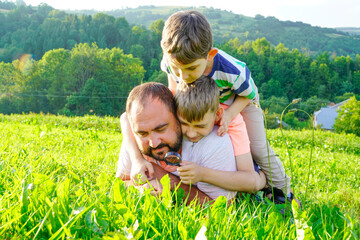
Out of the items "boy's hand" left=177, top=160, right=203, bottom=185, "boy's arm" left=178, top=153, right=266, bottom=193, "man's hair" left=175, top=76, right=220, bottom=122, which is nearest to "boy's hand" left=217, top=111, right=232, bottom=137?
"man's hair" left=175, top=76, right=220, bottom=122

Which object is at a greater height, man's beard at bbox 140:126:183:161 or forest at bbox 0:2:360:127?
man's beard at bbox 140:126:183:161

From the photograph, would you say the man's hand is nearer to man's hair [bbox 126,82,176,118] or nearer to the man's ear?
man's hair [bbox 126,82,176,118]

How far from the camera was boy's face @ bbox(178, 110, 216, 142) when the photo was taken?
2460mm

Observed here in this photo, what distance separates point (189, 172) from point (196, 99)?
1.76 feet

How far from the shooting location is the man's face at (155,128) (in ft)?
7.76

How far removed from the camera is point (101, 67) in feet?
240

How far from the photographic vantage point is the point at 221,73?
9.74 ft

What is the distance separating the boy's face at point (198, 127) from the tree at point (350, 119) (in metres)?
50.1

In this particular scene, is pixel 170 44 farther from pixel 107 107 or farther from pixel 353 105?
pixel 107 107

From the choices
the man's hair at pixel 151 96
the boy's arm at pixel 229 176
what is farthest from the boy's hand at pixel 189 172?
the man's hair at pixel 151 96

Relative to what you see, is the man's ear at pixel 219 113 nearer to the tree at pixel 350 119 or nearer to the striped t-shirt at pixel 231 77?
the striped t-shirt at pixel 231 77

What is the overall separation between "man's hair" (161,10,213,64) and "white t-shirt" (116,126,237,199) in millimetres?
677

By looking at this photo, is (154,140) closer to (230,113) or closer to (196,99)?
(196,99)

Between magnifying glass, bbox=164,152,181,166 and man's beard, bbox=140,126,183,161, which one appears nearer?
magnifying glass, bbox=164,152,181,166
